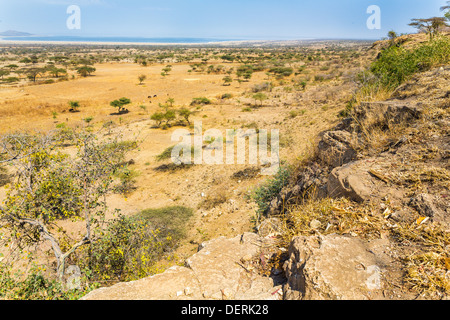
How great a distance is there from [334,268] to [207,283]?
126 cm

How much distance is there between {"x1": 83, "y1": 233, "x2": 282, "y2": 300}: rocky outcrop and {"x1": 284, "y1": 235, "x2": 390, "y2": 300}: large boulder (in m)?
0.30

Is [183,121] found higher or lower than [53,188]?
higher

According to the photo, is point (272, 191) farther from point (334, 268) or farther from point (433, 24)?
point (433, 24)

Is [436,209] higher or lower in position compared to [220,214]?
higher

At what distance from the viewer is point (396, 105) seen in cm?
456

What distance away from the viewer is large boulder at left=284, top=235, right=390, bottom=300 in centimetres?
199

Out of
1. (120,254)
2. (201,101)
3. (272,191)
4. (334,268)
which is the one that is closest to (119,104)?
(201,101)

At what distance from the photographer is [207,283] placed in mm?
2580

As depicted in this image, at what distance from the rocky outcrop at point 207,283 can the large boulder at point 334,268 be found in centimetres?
30

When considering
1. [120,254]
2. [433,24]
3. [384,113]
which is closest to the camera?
[384,113]
